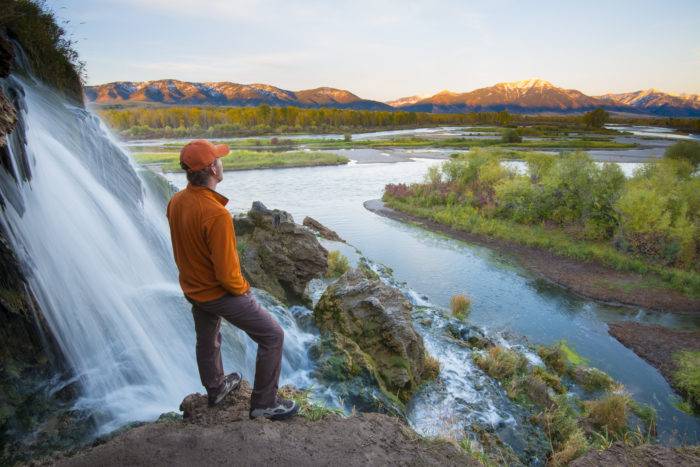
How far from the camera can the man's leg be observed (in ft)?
15.1

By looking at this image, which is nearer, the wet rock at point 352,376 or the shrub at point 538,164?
the wet rock at point 352,376

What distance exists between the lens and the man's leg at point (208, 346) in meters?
4.62

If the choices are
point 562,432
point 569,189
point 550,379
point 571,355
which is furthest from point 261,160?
point 562,432

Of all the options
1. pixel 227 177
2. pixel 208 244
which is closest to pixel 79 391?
pixel 208 244

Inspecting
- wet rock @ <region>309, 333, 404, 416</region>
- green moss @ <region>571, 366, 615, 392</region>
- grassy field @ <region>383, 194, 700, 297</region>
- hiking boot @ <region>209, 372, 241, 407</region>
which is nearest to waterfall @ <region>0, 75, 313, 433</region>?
wet rock @ <region>309, 333, 404, 416</region>

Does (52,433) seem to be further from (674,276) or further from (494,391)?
(674,276)

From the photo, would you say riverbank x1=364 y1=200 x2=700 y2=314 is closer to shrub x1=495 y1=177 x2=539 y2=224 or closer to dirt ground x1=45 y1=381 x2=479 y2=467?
shrub x1=495 y1=177 x2=539 y2=224

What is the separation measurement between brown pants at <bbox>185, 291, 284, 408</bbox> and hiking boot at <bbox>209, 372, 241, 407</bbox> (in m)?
0.09

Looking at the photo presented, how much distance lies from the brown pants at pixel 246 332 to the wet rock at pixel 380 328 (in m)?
4.56

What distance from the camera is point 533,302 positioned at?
19.4 meters

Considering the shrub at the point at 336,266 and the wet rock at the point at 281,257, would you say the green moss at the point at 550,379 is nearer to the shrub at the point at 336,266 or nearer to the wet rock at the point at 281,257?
the wet rock at the point at 281,257

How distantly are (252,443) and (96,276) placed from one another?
469 centimetres

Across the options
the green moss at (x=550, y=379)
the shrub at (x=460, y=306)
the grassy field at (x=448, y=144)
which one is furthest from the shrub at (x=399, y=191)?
the grassy field at (x=448, y=144)

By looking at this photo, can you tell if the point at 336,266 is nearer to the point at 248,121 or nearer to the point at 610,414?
the point at 610,414
